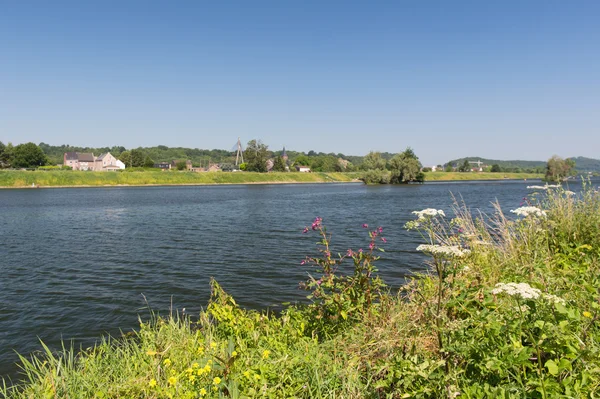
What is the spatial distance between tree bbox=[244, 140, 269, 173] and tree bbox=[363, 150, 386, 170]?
37.5 m

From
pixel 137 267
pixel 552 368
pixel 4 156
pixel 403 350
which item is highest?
pixel 4 156

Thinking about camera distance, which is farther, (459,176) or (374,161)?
(459,176)

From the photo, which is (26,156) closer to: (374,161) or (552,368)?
(374,161)

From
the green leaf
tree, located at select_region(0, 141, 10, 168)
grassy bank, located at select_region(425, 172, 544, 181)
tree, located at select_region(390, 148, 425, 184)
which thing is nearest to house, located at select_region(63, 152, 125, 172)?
tree, located at select_region(0, 141, 10, 168)

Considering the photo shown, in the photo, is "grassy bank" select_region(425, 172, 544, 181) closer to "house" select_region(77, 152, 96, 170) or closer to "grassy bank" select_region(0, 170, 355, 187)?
"grassy bank" select_region(0, 170, 355, 187)

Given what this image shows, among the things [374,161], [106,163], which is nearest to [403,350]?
[374,161]

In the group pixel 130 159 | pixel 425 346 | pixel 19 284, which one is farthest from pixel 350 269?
pixel 130 159

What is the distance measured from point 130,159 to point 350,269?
142120 mm

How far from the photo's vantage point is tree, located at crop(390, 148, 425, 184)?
95812mm

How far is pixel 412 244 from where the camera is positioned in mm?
18484

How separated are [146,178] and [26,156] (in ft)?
160

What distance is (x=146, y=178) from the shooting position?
96.4 metres

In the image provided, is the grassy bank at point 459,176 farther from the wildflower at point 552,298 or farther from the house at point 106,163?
the wildflower at point 552,298

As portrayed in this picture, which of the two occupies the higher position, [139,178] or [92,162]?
[92,162]
